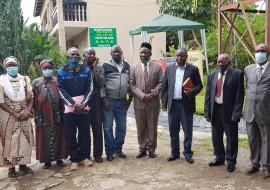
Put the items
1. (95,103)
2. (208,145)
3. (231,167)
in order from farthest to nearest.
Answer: (208,145)
(95,103)
(231,167)

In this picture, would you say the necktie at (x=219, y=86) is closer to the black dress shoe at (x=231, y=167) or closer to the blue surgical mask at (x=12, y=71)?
the black dress shoe at (x=231, y=167)

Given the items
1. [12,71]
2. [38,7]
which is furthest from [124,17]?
[12,71]

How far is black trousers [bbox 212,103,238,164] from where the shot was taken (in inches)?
211

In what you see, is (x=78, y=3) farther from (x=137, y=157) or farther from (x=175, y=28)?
(x=137, y=157)

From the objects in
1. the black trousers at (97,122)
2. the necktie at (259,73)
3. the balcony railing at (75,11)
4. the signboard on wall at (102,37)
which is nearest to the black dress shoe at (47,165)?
the black trousers at (97,122)

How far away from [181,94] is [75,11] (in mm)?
13234

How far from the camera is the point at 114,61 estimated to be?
5926mm

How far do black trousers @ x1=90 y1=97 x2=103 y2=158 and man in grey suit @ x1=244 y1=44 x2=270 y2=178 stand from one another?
2.18 metres

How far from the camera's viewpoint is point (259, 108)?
4.96m

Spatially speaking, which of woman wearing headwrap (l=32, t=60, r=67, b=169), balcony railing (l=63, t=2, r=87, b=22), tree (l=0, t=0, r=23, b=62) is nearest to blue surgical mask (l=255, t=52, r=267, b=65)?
woman wearing headwrap (l=32, t=60, r=67, b=169)

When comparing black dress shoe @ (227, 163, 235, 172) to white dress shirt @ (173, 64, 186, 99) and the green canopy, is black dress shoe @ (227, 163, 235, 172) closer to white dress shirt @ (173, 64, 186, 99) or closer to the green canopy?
white dress shirt @ (173, 64, 186, 99)

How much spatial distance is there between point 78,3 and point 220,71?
13649mm

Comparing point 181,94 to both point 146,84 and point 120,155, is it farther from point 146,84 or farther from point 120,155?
point 120,155

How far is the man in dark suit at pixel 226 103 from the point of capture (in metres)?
5.24
